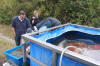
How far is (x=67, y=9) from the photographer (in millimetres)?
6812

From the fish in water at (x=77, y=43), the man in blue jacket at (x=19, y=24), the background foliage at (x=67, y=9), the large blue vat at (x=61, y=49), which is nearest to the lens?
the large blue vat at (x=61, y=49)

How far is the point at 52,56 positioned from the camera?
172 centimetres

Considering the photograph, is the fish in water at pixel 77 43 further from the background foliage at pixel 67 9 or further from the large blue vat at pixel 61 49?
the background foliage at pixel 67 9

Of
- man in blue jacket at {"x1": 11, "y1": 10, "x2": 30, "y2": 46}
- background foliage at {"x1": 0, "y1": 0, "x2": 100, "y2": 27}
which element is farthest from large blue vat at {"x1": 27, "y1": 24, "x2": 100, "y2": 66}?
background foliage at {"x1": 0, "y1": 0, "x2": 100, "y2": 27}

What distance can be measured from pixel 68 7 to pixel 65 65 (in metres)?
5.49

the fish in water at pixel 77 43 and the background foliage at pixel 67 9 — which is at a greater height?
the background foliage at pixel 67 9

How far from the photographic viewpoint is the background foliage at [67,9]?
6.43 meters

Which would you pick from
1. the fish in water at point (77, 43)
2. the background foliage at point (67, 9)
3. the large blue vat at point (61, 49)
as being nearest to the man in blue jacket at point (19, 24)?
the large blue vat at point (61, 49)

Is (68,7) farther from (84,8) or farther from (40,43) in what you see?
(40,43)

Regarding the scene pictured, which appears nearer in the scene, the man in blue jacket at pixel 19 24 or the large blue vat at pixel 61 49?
the large blue vat at pixel 61 49

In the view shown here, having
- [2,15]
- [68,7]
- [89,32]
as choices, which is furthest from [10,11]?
[89,32]

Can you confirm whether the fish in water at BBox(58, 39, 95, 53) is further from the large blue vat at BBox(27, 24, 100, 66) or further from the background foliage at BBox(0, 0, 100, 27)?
the background foliage at BBox(0, 0, 100, 27)

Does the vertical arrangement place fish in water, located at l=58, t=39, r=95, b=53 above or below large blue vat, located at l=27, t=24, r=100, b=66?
below

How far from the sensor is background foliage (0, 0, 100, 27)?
6.43 meters
